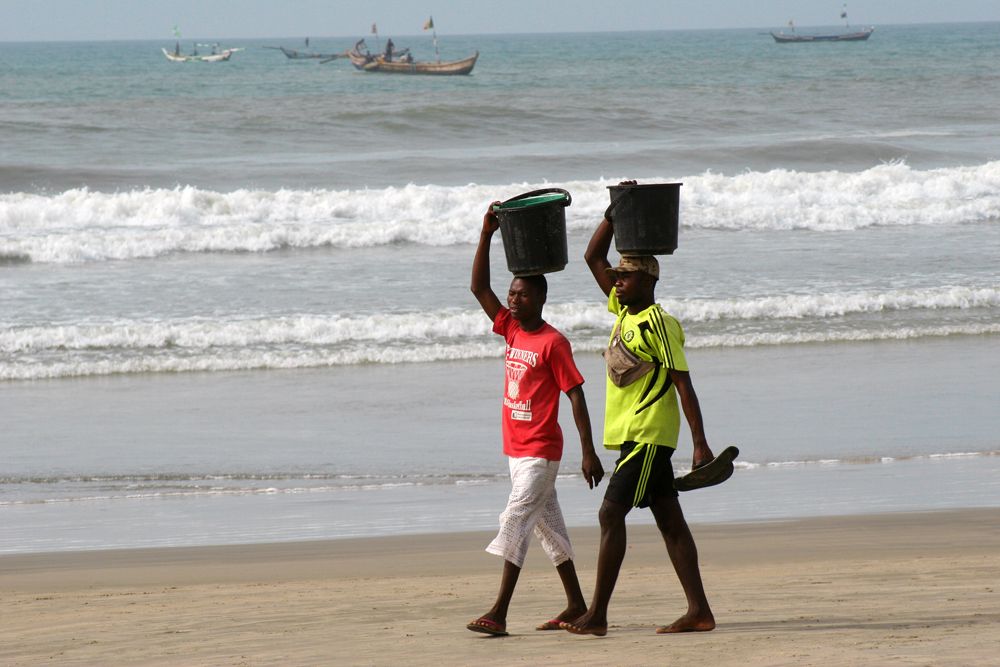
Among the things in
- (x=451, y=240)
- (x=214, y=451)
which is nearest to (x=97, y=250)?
(x=451, y=240)

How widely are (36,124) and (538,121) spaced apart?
49.1 feet

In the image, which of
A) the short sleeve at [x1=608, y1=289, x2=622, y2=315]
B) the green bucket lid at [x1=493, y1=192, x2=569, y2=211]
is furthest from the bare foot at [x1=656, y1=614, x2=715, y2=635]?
the green bucket lid at [x1=493, y1=192, x2=569, y2=211]

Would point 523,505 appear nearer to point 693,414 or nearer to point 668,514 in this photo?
point 668,514

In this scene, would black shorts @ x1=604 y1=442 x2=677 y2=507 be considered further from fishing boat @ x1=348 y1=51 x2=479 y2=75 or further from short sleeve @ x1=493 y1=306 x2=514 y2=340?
fishing boat @ x1=348 y1=51 x2=479 y2=75

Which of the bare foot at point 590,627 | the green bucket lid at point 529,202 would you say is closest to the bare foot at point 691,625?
the bare foot at point 590,627

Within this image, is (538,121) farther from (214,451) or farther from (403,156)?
(214,451)

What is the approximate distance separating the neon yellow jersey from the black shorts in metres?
0.03

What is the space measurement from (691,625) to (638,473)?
614mm

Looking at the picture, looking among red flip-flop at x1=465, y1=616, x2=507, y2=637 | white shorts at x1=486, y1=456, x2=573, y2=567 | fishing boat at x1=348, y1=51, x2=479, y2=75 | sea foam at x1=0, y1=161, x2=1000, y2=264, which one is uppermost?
white shorts at x1=486, y1=456, x2=573, y2=567

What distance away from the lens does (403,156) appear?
30781mm

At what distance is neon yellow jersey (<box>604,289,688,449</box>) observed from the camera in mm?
4391

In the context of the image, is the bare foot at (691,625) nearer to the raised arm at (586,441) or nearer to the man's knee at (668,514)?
the man's knee at (668,514)

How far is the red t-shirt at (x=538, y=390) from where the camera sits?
456 cm

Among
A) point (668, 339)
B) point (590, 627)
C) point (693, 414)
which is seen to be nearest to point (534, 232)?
point (668, 339)
